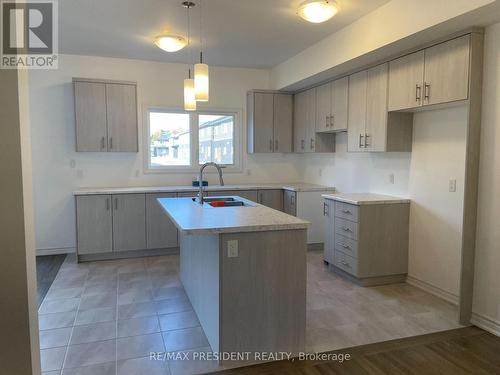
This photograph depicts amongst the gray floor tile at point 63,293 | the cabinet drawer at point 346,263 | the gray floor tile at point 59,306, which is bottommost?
the gray floor tile at point 59,306

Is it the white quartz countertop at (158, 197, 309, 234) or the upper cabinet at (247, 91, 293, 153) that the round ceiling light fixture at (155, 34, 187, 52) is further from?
the upper cabinet at (247, 91, 293, 153)

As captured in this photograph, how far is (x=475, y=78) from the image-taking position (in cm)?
294

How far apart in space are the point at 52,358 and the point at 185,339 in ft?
2.85

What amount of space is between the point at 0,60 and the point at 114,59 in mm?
3857

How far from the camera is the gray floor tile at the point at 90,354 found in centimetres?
247

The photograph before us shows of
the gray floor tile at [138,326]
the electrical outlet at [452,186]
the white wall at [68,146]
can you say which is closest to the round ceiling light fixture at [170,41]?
the white wall at [68,146]

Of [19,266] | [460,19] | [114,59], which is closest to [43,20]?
[114,59]

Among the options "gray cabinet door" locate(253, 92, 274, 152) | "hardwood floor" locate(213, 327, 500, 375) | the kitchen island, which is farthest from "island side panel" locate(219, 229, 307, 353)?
"gray cabinet door" locate(253, 92, 274, 152)

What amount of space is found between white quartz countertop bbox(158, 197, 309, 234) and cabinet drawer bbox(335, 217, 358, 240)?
117 centimetres

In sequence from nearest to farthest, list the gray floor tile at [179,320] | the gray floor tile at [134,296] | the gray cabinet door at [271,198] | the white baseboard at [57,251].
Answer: the gray floor tile at [179,320] < the gray floor tile at [134,296] < the white baseboard at [57,251] < the gray cabinet door at [271,198]

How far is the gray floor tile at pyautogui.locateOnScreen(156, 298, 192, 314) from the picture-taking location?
3.29 meters

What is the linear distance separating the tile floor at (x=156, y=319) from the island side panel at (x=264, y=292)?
0.25 metres

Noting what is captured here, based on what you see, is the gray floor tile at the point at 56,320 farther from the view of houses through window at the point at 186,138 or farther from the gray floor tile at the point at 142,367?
the view of houses through window at the point at 186,138

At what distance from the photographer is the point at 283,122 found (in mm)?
5816
